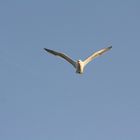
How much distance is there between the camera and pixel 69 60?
64688 mm

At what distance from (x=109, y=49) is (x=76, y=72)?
7.43m

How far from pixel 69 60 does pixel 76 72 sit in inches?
159

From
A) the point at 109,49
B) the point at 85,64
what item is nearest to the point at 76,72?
the point at 85,64

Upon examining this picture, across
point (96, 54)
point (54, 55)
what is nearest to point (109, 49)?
point (96, 54)

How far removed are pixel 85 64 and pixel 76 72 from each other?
3.13 meters

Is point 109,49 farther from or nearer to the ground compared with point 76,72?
farther from the ground

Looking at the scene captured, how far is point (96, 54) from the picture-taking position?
220 feet

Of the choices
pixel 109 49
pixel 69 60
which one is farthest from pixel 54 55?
pixel 109 49

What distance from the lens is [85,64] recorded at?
63.8 metres

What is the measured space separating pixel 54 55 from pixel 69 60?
2081 mm

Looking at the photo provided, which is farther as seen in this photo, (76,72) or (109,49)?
(109,49)

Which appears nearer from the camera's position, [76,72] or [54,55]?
[76,72]

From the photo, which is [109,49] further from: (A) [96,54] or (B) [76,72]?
(B) [76,72]

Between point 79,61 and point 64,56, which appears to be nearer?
point 79,61
